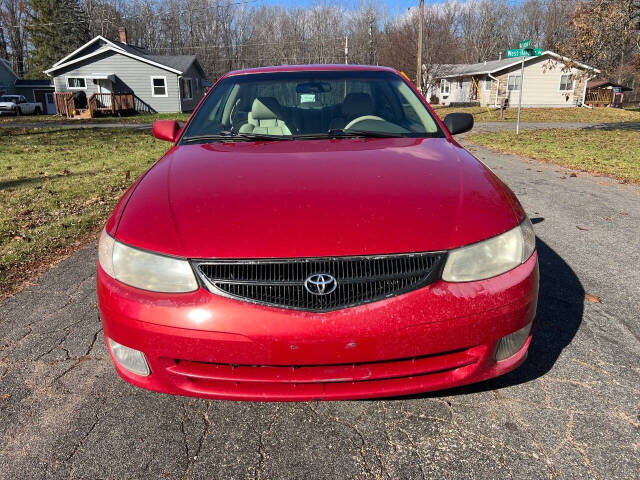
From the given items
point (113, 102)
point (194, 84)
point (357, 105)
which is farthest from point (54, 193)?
point (194, 84)

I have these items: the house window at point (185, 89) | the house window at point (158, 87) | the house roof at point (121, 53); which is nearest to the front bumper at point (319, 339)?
the house roof at point (121, 53)

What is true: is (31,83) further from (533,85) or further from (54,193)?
(54,193)

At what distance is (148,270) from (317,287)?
0.67 meters

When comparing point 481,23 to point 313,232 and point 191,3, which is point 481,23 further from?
point 313,232

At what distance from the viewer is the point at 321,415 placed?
210 cm

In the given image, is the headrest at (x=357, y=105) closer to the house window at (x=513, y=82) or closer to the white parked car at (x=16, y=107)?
the white parked car at (x=16, y=107)

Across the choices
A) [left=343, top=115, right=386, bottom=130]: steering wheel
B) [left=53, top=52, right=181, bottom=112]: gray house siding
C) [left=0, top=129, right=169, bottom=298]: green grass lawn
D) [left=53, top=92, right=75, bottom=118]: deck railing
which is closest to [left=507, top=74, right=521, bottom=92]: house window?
[left=53, top=52, right=181, bottom=112]: gray house siding

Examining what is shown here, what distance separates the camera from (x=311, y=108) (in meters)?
3.32

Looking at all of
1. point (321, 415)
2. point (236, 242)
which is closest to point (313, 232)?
point (236, 242)

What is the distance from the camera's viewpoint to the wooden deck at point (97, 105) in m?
29.3

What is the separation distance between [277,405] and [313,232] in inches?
36.6

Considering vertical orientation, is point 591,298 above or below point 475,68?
below

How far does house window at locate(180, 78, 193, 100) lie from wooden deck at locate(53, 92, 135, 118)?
3.60 metres

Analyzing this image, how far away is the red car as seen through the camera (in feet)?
5.55
